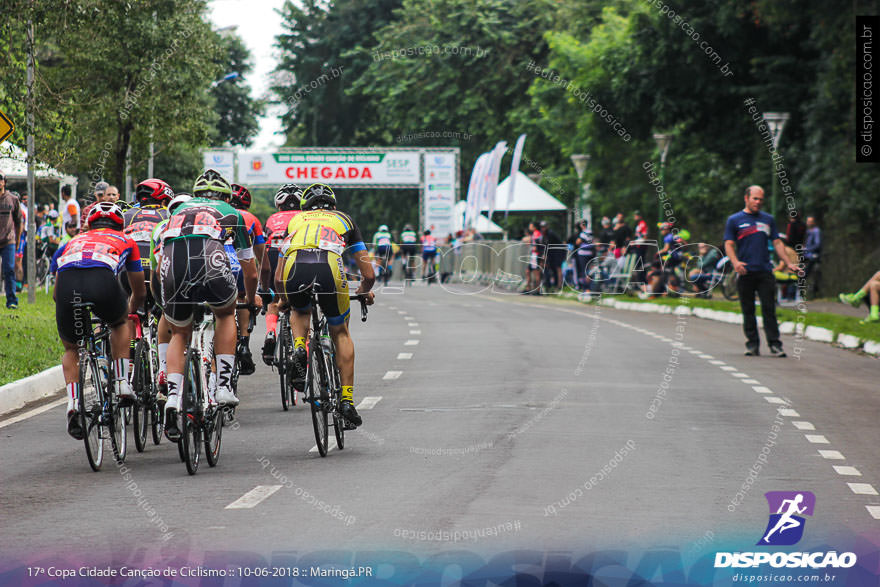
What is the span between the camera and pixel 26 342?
61.8 feet

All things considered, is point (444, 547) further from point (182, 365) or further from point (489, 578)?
point (182, 365)

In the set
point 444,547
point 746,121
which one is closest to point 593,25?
point 746,121

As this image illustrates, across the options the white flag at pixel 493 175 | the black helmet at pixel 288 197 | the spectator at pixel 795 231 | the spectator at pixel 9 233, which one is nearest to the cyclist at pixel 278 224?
the black helmet at pixel 288 197

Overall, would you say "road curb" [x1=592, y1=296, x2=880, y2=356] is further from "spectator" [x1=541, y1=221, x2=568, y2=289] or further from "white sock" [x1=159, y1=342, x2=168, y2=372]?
"white sock" [x1=159, y1=342, x2=168, y2=372]

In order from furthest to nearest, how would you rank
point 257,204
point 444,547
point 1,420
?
1. point 257,204
2. point 1,420
3. point 444,547

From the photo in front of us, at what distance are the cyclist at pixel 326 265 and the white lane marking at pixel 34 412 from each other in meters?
3.18

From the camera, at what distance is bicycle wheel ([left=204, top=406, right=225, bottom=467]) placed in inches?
401

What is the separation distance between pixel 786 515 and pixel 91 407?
4.59m

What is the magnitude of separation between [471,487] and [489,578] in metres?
2.62

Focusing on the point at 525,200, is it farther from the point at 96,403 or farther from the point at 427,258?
the point at 96,403

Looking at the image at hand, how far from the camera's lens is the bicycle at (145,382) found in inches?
443

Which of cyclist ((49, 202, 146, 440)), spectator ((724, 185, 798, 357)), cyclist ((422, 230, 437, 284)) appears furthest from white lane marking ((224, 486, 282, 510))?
cyclist ((422, 230, 437, 284))

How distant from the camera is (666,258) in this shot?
35281 millimetres

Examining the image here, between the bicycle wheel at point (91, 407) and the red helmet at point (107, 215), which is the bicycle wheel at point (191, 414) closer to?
the bicycle wheel at point (91, 407)
